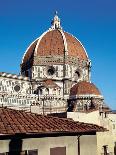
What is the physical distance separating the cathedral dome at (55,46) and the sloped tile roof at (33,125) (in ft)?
149

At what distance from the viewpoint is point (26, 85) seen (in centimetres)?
5416

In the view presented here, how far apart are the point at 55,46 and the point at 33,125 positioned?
48103mm

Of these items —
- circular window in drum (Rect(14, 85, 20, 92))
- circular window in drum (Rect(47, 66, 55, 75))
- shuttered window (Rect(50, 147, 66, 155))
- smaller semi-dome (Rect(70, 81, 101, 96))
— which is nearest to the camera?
shuttered window (Rect(50, 147, 66, 155))

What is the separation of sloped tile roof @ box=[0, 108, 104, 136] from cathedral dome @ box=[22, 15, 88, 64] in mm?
45424

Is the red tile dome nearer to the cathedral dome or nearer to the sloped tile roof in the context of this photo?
the cathedral dome

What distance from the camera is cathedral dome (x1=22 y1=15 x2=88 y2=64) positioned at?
5772 cm

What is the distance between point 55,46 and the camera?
58562mm

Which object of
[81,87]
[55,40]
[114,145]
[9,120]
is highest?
[55,40]

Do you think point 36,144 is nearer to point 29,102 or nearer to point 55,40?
point 29,102

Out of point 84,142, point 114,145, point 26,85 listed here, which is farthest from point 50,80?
point 84,142

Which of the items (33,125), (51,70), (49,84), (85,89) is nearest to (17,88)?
(49,84)

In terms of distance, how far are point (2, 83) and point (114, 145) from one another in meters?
29.6

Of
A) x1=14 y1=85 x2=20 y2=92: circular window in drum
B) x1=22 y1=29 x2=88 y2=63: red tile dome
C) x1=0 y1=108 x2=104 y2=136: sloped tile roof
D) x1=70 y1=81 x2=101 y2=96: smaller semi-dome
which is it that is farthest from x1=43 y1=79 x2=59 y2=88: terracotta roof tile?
x1=0 y1=108 x2=104 y2=136: sloped tile roof

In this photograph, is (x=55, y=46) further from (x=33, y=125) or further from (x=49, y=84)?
(x=33, y=125)
